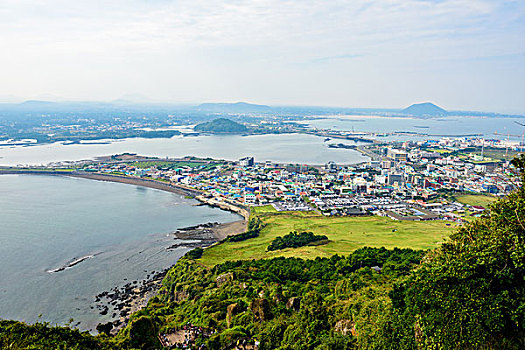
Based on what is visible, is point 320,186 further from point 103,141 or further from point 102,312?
point 103,141

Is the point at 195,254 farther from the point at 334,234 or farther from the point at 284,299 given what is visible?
the point at 284,299

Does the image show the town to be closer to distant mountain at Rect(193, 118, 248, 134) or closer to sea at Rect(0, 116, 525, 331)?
sea at Rect(0, 116, 525, 331)

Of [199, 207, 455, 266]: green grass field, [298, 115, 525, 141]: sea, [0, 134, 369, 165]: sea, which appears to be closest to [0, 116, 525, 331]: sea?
[199, 207, 455, 266]: green grass field

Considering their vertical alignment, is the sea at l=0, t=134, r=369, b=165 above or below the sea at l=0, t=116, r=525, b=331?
above

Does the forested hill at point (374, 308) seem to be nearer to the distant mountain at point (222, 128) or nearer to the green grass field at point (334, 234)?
the green grass field at point (334, 234)

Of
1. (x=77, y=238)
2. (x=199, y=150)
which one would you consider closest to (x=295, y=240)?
(x=77, y=238)

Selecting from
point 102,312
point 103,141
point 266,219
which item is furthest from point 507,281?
point 103,141

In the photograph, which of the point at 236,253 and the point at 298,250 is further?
the point at 236,253
